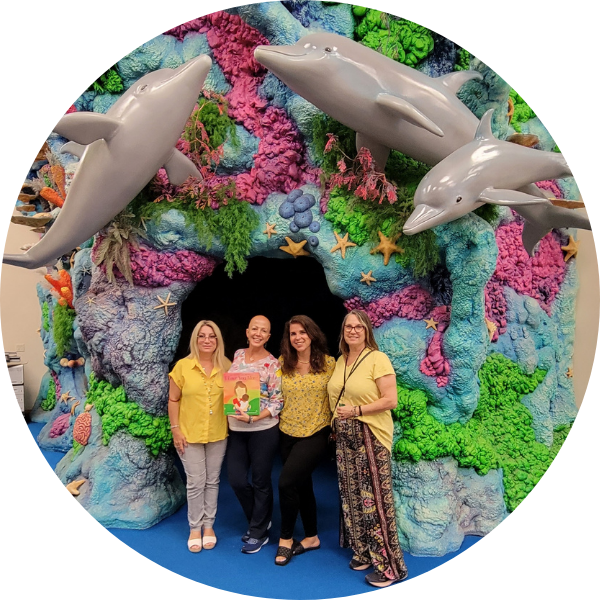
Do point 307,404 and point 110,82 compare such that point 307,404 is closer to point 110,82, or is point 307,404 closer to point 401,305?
point 401,305

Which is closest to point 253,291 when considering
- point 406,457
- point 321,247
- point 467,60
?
point 321,247

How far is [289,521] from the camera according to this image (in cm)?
401

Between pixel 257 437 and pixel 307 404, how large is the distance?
0.45m

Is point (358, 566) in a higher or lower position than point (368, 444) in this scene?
lower

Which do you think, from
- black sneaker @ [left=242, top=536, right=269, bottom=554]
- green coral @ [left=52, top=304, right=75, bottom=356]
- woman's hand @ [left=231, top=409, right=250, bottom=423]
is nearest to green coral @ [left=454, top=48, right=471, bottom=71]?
woman's hand @ [left=231, top=409, right=250, bottom=423]

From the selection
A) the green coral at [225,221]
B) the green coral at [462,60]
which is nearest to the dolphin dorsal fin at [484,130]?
the green coral at [462,60]

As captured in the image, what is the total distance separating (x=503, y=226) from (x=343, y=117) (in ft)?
7.79

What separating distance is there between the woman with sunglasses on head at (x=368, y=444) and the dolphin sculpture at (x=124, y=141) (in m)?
1.76

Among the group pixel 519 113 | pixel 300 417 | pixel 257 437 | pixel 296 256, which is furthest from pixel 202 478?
pixel 519 113

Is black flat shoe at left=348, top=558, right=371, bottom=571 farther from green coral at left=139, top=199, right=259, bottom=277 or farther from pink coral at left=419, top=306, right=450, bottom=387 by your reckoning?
green coral at left=139, top=199, right=259, bottom=277

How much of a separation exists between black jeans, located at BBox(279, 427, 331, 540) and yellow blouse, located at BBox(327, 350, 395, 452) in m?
0.41

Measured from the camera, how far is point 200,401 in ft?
13.6

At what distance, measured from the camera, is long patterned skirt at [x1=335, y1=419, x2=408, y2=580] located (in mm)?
3770

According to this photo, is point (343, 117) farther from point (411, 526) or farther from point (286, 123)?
point (411, 526)
